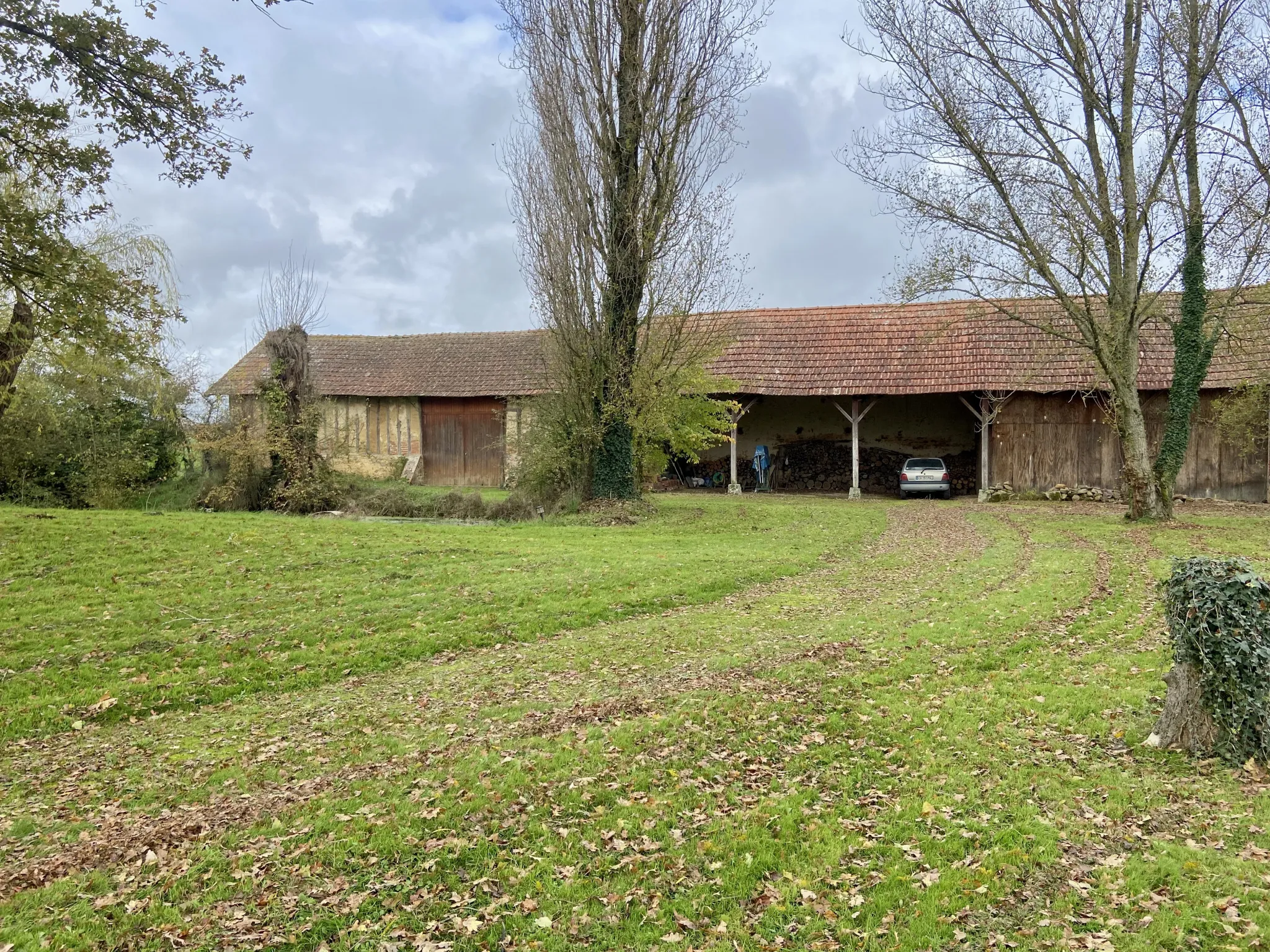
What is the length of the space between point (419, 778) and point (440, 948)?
5.85 ft

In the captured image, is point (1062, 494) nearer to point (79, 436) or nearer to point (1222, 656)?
point (1222, 656)

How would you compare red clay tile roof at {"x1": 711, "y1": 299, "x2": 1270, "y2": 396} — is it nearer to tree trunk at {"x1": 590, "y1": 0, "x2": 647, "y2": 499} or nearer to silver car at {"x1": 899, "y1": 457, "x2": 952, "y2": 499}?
silver car at {"x1": 899, "y1": 457, "x2": 952, "y2": 499}

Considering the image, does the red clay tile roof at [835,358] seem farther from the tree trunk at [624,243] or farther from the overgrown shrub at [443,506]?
the overgrown shrub at [443,506]

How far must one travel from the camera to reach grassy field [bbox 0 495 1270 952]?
3932mm

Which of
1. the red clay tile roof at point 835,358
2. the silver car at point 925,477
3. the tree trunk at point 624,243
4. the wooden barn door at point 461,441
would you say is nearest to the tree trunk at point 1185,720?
the tree trunk at point 624,243

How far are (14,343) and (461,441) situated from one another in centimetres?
1778

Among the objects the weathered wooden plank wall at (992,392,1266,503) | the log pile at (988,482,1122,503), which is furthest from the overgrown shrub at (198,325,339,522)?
the weathered wooden plank wall at (992,392,1266,503)

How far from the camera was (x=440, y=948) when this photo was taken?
375 cm

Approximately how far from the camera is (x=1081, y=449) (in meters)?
23.1

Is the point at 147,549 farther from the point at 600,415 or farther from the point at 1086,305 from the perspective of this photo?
the point at 1086,305

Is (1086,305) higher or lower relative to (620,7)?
lower

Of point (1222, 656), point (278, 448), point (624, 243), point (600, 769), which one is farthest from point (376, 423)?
point (1222, 656)

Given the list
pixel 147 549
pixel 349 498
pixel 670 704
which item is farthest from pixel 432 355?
pixel 670 704

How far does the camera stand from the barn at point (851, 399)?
22.5 metres
